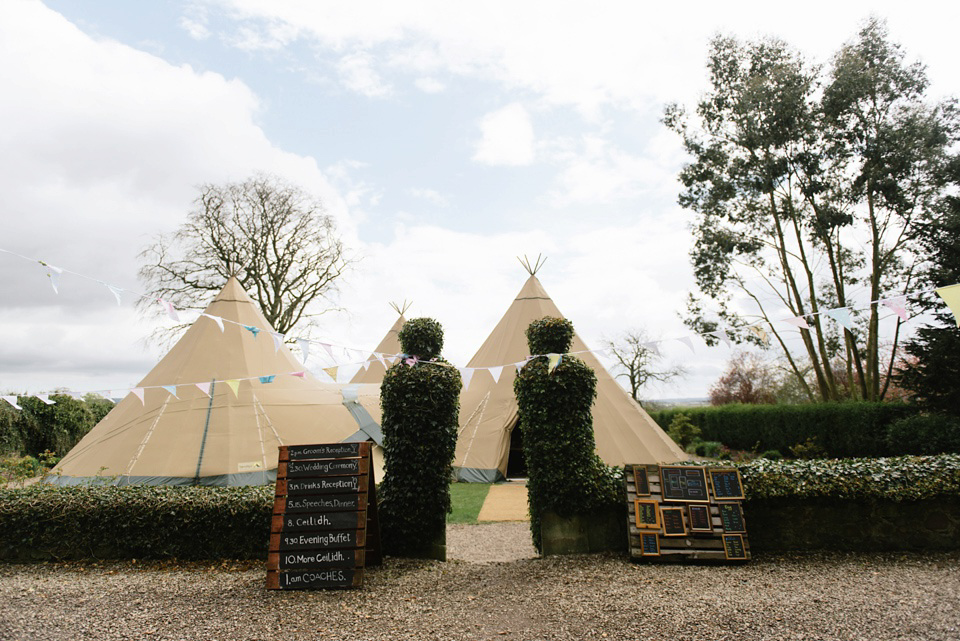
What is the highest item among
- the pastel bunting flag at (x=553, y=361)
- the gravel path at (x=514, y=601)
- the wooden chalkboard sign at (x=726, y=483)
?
the pastel bunting flag at (x=553, y=361)

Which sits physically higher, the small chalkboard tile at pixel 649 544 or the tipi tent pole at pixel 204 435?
the tipi tent pole at pixel 204 435

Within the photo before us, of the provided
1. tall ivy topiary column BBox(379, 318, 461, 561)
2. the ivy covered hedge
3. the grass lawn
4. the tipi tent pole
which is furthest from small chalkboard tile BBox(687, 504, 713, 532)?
the tipi tent pole

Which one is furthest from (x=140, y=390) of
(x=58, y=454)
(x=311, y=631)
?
(x=58, y=454)

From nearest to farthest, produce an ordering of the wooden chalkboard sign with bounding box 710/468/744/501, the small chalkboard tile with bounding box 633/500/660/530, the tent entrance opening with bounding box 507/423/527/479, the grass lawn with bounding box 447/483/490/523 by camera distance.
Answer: the small chalkboard tile with bounding box 633/500/660/530, the wooden chalkboard sign with bounding box 710/468/744/501, the grass lawn with bounding box 447/483/490/523, the tent entrance opening with bounding box 507/423/527/479

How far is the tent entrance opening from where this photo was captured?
37.8 feet

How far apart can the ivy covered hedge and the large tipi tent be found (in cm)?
261

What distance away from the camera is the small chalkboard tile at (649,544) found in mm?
4621

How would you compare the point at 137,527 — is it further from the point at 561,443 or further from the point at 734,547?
the point at 734,547

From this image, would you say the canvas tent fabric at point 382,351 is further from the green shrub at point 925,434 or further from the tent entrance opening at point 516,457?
the green shrub at point 925,434

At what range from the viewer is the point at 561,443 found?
516cm

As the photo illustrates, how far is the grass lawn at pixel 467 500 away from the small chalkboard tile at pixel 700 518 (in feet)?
10.7

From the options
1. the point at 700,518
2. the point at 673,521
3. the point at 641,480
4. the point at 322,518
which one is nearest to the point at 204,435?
the point at 322,518

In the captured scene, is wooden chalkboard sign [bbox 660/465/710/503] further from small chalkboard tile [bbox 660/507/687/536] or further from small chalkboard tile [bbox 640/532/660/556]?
small chalkboard tile [bbox 640/532/660/556]

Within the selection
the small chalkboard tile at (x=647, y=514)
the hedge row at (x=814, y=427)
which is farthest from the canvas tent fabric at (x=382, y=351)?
the small chalkboard tile at (x=647, y=514)
